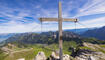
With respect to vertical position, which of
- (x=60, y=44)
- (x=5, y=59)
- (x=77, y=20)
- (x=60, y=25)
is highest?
(x=77, y=20)

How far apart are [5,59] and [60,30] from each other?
5291 inches

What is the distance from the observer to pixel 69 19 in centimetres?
526

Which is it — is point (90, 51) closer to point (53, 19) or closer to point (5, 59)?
point (53, 19)

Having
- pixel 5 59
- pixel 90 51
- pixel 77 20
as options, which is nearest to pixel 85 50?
pixel 90 51

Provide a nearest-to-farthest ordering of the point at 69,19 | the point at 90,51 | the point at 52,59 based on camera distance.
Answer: the point at 69,19
the point at 52,59
the point at 90,51

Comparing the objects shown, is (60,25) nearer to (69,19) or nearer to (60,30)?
(60,30)

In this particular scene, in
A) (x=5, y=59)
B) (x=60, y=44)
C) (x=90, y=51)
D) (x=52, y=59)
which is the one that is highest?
(x=60, y=44)

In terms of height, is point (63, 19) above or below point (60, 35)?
above

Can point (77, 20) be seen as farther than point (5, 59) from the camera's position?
No

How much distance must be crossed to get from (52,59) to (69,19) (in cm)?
1284

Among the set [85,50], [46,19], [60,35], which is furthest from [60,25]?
[85,50]

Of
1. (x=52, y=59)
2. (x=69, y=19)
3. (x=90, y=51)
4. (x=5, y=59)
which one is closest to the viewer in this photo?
(x=69, y=19)

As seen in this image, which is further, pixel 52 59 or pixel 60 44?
pixel 52 59

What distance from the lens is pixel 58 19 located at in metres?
4.93
